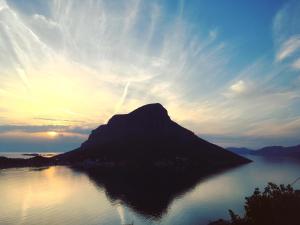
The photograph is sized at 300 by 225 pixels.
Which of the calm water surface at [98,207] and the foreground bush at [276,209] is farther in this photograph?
the calm water surface at [98,207]

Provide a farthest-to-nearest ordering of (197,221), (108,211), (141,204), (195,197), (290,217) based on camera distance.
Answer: (195,197) < (141,204) < (108,211) < (197,221) < (290,217)

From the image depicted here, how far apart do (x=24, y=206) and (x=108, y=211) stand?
39.9 m

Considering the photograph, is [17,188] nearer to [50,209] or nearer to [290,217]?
[50,209]

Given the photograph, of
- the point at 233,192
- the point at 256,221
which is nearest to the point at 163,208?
the point at 233,192

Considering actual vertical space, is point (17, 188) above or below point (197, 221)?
above

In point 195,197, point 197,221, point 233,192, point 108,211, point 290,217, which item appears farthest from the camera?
point 233,192

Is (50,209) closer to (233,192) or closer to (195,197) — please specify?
(195,197)

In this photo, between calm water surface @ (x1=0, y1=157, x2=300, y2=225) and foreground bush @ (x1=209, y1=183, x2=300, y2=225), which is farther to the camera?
calm water surface @ (x1=0, y1=157, x2=300, y2=225)

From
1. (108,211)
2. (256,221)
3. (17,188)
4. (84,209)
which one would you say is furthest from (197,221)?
(17,188)

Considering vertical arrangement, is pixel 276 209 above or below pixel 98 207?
above

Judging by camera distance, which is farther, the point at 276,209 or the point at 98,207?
the point at 98,207

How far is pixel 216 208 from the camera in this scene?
127 metres

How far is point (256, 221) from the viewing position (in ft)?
148

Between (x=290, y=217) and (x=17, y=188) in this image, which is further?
(x=17, y=188)
